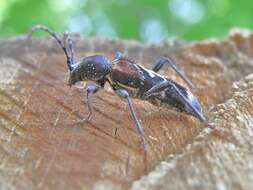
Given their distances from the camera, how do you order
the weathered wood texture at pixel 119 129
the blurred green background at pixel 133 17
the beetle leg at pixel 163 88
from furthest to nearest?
1. the blurred green background at pixel 133 17
2. the beetle leg at pixel 163 88
3. the weathered wood texture at pixel 119 129

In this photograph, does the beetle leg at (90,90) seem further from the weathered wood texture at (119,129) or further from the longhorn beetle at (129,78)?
the weathered wood texture at (119,129)

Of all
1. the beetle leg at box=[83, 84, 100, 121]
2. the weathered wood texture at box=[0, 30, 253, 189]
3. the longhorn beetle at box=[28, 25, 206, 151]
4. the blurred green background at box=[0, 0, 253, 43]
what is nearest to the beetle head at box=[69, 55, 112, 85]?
the longhorn beetle at box=[28, 25, 206, 151]

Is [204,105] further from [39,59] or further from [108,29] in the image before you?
[108,29]

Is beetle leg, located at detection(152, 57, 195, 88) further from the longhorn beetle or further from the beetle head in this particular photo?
the beetle head

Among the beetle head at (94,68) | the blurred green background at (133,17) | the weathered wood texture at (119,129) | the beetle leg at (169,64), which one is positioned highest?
the blurred green background at (133,17)

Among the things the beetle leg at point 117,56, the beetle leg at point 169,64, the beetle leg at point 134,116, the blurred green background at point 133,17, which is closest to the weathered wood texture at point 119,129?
the beetle leg at point 134,116

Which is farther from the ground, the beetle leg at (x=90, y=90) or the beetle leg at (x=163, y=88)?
the beetle leg at (x=163, y=88)
